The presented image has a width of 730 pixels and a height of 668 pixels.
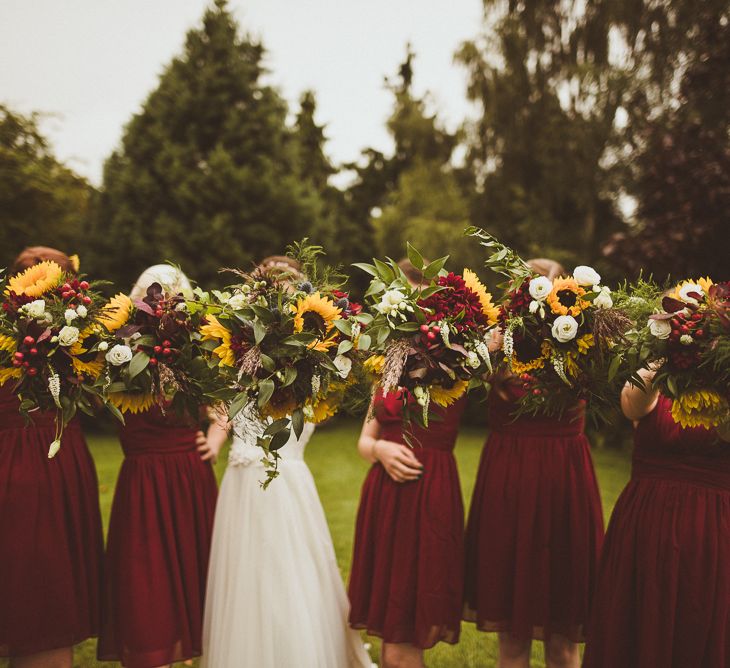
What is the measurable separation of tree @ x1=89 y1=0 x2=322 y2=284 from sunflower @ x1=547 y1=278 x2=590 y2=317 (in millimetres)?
8931

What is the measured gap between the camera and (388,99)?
19.7m

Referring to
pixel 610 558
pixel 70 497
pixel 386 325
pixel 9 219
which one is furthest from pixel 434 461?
pixel 9 219

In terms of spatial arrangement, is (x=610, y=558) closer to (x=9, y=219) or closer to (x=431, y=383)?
(x=431, y=383)

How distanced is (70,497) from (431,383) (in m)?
2.30

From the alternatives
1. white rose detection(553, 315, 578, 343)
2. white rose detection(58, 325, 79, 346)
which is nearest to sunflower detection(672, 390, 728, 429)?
white rose detection(553, 315, 578, 343)

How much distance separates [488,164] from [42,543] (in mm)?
15146

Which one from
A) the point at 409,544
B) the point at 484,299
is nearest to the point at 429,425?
the point at 409,544

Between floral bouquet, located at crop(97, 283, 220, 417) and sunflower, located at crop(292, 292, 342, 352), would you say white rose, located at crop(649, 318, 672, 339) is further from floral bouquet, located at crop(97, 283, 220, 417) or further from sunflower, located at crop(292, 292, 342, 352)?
floral bouquet, located at crop(97, 283, 220, 417)

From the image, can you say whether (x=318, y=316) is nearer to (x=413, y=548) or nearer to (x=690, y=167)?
(x=413, y=548)

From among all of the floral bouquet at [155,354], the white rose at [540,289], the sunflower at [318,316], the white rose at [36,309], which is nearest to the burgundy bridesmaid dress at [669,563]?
the white rose at [540,289]

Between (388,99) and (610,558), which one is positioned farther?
(388,99)

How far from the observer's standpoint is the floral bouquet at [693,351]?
241 cm

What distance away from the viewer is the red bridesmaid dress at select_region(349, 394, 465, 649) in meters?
3.38

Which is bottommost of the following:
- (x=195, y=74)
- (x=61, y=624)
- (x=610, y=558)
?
(x=61, y=624)
